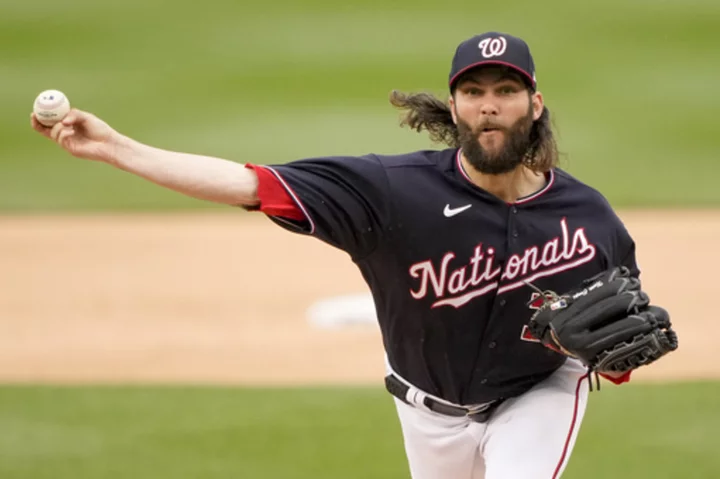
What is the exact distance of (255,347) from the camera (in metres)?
9.27

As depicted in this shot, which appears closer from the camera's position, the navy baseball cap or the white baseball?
the white baseball

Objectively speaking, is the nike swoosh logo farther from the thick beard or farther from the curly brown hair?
the curly brown hair

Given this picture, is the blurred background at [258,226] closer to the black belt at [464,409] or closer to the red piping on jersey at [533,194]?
the red piping on jersey at [533,194]

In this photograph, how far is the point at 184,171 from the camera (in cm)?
387

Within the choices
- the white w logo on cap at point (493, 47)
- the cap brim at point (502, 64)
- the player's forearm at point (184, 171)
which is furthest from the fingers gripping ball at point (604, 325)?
the player's forearm at point (184, 171)

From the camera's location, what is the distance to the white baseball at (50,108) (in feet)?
12.3

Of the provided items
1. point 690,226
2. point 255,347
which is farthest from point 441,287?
point 690,226

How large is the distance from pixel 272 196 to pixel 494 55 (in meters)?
0.99

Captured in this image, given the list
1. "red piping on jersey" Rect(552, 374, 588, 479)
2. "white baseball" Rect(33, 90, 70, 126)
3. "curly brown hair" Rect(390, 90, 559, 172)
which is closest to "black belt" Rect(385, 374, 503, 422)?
"red piping on jersey" Rect(552, 374, 588, 479)

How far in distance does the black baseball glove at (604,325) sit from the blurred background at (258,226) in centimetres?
97

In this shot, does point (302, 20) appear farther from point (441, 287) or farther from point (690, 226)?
point (441, 287)

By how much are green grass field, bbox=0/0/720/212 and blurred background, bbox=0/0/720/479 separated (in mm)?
42

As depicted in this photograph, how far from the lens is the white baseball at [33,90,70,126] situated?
3.74 metres

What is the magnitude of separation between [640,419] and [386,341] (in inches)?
135
